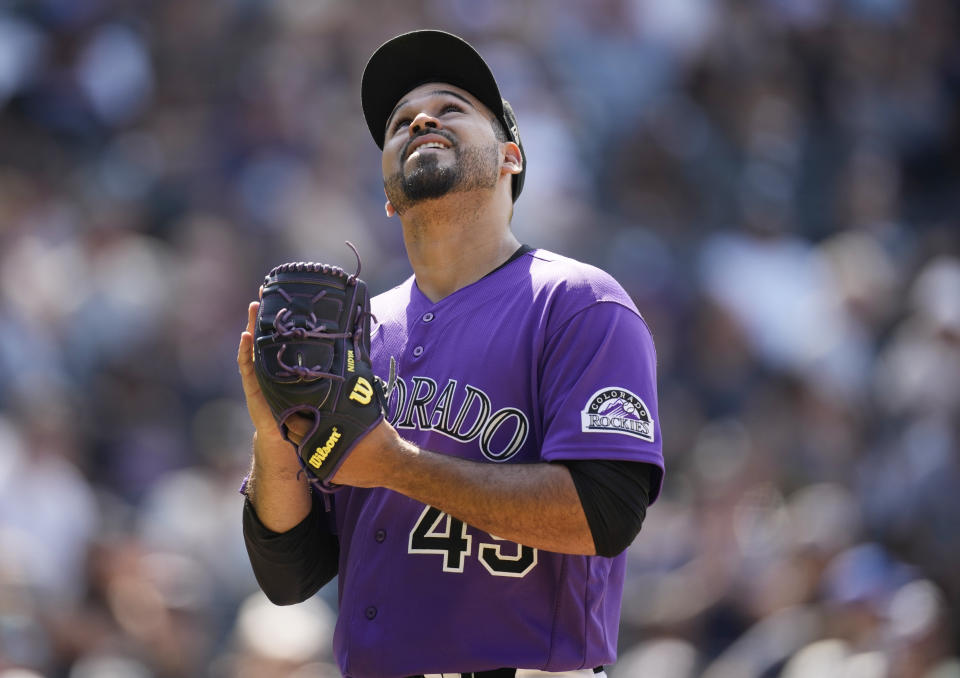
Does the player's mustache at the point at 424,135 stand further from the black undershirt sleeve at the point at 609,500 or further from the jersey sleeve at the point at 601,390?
the black undershirt sleeve at the point at 609,500

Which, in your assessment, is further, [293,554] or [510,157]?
[510,157]

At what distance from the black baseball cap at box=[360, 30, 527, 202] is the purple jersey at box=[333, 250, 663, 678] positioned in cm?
58

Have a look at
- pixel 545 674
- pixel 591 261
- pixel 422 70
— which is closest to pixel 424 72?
pixel 422 70

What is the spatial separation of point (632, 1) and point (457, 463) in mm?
9029

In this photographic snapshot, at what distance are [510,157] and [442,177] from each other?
32 cm

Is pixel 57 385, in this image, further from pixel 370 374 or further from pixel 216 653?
pixel 370 374

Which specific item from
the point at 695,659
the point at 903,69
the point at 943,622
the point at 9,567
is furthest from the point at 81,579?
the point at 903,69

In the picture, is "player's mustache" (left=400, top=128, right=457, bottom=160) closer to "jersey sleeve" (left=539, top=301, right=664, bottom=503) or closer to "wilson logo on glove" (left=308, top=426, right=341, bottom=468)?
"jersey sleeve" (left=539, top=301, right=664, bottom=503)

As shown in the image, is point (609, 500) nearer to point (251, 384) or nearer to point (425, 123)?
point (251, 384)

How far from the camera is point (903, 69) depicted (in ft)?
35.6

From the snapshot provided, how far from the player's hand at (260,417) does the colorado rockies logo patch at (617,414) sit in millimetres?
631

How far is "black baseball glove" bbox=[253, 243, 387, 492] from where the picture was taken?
8.11 ft


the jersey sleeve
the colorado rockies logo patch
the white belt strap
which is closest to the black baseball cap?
the jersey sleeve

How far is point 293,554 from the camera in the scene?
2.95 metres
